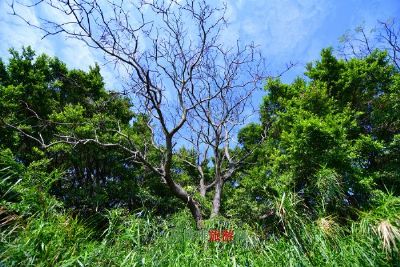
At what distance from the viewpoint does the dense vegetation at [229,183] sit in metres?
3.21

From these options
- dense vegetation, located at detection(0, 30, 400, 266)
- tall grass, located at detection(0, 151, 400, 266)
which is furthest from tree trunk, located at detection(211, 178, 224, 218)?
tall grass, located at detection(0, 151, 400, 266)

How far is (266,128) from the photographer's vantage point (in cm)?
1223

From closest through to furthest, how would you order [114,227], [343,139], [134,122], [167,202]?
[114,227]
[343,139]
[167,202]
[134,122]

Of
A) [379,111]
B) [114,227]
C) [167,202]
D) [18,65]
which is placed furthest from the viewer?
[167,202]

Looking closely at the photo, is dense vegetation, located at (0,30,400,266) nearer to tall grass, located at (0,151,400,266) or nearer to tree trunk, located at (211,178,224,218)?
tall grass, located at (0,151,400,266)

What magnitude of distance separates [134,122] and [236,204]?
5.57 m

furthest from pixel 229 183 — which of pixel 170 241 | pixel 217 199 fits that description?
pixel 170 241

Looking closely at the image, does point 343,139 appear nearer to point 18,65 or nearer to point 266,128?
point 266,128

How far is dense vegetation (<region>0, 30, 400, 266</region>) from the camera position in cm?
321

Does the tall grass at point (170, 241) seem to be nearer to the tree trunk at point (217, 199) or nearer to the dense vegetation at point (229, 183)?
the dense vegetation at point (229, 183)

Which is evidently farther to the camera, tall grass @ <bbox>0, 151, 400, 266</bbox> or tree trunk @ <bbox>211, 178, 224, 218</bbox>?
tree trunk @ <bbox>211, 178, 224, 218</bbox>

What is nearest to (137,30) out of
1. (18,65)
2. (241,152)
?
(18,65)

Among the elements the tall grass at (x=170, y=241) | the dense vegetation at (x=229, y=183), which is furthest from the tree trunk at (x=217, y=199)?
the tall grass at (x=170, y=241)

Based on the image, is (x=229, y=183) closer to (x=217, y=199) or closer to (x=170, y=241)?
(x=217, y=199)
